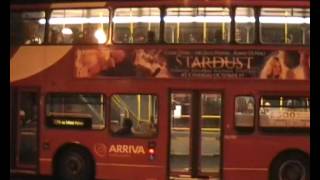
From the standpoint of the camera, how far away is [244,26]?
414 inches

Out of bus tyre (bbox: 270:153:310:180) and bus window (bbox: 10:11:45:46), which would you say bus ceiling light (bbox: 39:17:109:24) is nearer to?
bus window (bbox: 10:11:45:46)

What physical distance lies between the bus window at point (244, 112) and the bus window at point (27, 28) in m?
4.12

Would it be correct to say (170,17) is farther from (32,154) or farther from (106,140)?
(32,154)

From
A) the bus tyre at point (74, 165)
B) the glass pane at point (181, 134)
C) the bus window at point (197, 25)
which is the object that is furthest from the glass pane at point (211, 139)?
the bus tyre at point (74, 165)

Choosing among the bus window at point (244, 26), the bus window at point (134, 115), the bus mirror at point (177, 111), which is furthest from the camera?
the bus window at point (134, 115)

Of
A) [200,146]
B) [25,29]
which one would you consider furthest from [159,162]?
[25,29]

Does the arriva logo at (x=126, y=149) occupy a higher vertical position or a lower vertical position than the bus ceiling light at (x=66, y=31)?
lower

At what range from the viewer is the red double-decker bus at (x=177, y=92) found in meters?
10.4

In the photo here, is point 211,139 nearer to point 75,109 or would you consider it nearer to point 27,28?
point 75,109

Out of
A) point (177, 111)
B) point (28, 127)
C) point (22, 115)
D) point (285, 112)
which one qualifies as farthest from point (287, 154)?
point (22, 115)

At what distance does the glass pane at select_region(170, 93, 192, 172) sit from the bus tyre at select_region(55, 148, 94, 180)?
1.68 metres

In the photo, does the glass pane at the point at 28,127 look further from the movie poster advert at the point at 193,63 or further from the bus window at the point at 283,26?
the bus window at the point at 283,26

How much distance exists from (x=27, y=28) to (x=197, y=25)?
3548mm

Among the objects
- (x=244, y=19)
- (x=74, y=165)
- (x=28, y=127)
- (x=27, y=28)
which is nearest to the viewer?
(x=244, y=19)
